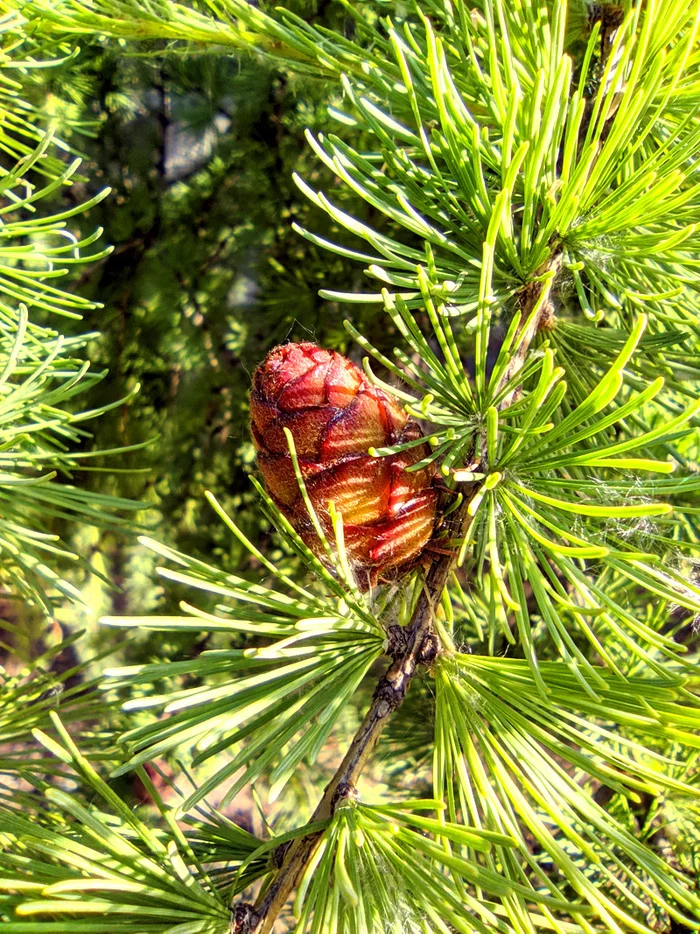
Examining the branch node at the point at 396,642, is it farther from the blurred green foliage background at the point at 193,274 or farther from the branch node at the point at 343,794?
the blurred green foliage background at the point at 193,274

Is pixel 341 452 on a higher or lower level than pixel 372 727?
higher

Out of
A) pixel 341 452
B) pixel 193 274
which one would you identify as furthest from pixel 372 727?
pixel 193 274

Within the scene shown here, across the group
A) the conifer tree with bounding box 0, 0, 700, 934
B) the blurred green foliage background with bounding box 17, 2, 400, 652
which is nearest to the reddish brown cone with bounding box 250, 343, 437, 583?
the conifer tree with bounding box 0, 0, 700, 934

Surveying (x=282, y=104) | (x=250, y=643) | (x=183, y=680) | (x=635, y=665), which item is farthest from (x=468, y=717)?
(x=282, y=104)

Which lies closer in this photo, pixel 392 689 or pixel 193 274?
pixel 392 689

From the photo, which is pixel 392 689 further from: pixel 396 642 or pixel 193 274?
pixel 193 274

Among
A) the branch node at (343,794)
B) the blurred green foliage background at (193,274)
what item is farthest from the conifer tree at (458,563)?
the blurred green foliage background at (193,274)

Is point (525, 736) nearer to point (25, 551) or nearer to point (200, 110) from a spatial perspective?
point (25, 551)
